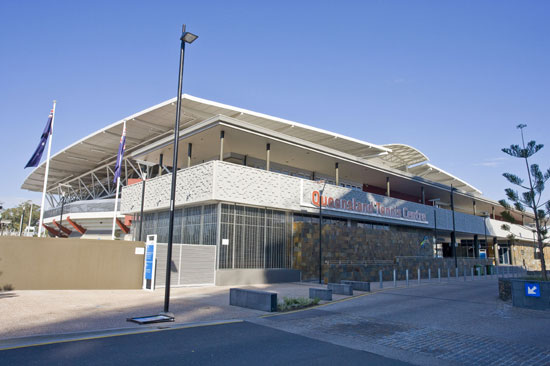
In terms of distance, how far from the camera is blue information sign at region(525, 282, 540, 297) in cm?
1336

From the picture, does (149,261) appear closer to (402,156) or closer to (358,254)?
(358,254)

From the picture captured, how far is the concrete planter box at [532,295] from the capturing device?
43.2ft

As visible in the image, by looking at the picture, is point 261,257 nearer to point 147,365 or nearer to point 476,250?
point 147,365

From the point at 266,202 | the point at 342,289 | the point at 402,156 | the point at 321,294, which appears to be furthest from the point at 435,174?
the point at 321,294

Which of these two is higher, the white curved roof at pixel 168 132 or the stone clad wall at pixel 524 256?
the white curved roof at pixel 168 132

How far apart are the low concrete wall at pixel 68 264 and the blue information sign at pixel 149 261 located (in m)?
0.60

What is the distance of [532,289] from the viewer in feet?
44.3

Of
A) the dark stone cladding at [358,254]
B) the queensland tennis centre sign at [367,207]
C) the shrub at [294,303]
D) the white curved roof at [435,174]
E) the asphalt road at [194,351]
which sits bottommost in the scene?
the asphalt road at [194,351]

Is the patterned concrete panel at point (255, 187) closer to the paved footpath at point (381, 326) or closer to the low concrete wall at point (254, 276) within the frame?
the low concrete wall at point (254, 276)

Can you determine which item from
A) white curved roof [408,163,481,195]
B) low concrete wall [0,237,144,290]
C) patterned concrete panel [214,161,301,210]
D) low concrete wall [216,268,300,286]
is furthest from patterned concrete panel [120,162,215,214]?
white curved roof [408,163,481,195]

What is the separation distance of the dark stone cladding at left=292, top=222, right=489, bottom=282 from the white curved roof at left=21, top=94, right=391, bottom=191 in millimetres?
9389

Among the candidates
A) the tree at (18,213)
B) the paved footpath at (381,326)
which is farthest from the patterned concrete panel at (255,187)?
the tree at (18,213)

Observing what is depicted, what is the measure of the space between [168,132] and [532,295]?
32.2m

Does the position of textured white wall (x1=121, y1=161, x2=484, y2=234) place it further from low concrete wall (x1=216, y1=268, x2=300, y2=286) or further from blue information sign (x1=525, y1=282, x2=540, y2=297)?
blue information sign (x1=525, y1=282, x2=540, y2=297)
